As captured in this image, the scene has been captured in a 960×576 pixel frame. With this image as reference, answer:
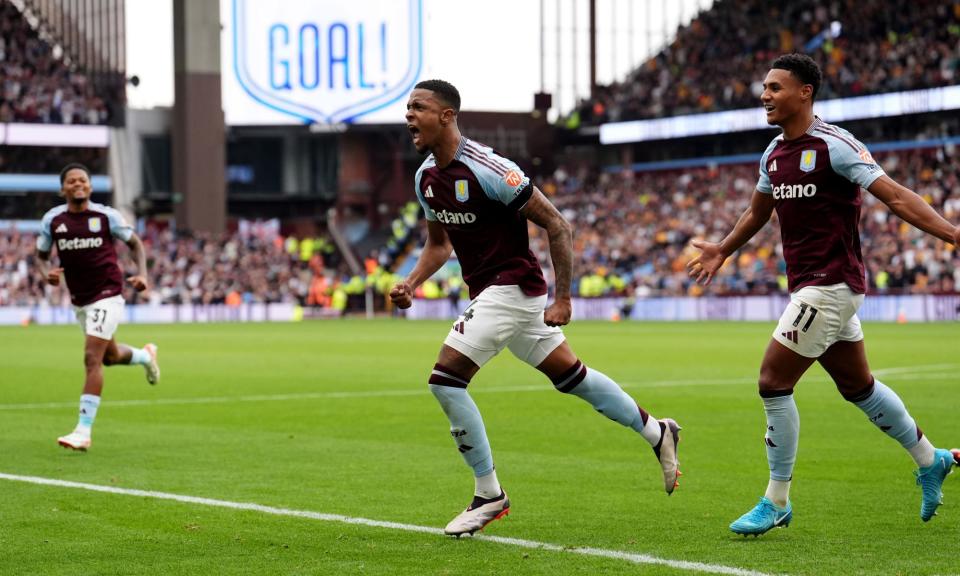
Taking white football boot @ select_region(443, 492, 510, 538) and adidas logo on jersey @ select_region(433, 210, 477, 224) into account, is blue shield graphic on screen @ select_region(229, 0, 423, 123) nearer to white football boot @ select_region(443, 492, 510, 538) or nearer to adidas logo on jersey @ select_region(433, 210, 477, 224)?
adidas logo on jersey @ select_region(433, 210, 477, 224)

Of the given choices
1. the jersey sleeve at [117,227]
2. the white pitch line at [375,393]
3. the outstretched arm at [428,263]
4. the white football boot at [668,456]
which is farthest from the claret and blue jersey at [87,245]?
the white football boot at [668,456]

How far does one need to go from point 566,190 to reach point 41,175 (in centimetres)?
2497

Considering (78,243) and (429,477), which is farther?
(78,243)

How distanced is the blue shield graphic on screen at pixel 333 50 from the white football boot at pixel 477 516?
52726 mm

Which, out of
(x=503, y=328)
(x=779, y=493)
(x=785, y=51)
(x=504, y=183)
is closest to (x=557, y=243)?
(x=504, y=183)

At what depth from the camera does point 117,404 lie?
17344mm

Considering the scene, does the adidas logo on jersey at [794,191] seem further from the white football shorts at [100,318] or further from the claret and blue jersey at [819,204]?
the white football shorts at [100,318]

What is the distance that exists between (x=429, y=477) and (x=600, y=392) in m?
2.47

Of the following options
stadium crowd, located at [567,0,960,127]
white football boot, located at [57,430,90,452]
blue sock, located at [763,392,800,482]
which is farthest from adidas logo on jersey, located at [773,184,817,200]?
stadium crowd, located at [567,0,960,127]

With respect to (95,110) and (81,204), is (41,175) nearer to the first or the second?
(95,110)

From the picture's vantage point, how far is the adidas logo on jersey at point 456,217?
7.87 metres

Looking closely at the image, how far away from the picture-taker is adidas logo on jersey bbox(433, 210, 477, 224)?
7871 millimetres

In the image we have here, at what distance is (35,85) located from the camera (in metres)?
67.7

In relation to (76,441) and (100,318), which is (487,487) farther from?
(100,318)
